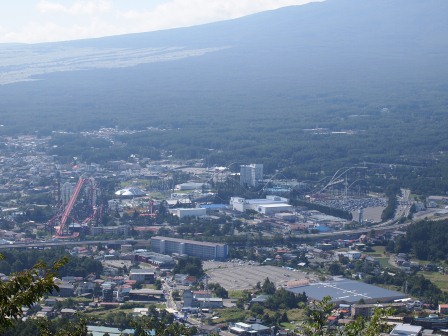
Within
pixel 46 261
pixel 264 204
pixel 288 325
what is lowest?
pixel 264 204

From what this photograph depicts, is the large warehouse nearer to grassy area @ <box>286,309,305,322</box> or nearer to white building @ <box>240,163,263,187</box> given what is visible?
grassy area @ <box>286,309,305,322</box>

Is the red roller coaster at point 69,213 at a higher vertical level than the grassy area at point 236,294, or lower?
lower

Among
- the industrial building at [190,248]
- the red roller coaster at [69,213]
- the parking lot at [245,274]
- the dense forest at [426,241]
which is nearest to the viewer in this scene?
the parking lot at [245,274]

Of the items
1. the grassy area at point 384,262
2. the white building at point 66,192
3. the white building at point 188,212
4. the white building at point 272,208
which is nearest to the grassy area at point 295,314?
the grassy area at point 384,262

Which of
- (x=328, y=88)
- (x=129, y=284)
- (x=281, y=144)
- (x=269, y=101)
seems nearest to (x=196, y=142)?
(x=281, y=144)

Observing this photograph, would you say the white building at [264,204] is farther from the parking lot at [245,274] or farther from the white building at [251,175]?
the parking lot at [245,274]

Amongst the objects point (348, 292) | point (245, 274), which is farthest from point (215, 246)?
point (348, 292)

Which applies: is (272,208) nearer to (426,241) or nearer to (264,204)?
(264,204)
